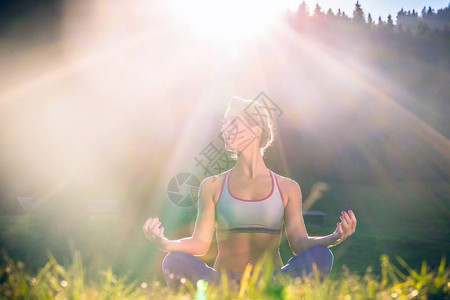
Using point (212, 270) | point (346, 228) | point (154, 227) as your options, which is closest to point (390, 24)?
point (346, 228)

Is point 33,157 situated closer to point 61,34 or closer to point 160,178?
point 61,34

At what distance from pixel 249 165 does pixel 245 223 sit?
568 millimetres

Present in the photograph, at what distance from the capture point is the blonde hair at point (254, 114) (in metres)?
3.67

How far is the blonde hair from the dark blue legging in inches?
43.5

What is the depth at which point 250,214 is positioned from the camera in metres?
3.41

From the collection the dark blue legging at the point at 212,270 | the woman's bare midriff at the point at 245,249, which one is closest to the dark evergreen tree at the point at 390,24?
the woman's bare midriff at the point at 245,249

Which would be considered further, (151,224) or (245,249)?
(245,249)

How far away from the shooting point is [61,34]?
8.18 metres

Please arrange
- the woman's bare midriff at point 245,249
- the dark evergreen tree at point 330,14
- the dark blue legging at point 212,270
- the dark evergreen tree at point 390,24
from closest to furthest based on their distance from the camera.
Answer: the dark blue legging at point 212,270
the woman's bare midriff at point 245,249
the dark evergreen tree at point 330,14
the dark evergreen tree at point 390,24

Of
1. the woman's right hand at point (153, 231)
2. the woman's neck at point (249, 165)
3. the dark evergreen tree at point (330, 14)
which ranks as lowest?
the dark evergreen tree at point (330, 14)

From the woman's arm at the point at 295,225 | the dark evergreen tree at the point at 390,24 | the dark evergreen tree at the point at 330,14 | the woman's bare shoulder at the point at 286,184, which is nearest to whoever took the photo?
the woman's arm at the point at 295,225

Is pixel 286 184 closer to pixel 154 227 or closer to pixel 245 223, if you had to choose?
pixel 245 223

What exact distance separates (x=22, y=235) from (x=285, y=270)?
360 inches

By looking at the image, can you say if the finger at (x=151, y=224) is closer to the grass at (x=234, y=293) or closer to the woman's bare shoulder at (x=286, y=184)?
the grass at (x=234, y=293)
